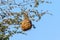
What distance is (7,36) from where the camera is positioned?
10617mm

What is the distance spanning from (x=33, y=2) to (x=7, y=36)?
6.35ft

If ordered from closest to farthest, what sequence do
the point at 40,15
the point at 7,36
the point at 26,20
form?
the point at 26,20
the point at 40,15
the point at 7,36

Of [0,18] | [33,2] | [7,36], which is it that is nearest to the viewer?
[33,2]

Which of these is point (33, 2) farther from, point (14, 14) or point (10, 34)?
point (10, 34)

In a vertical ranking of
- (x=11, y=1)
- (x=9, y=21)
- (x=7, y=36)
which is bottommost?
(x=7, y=36)

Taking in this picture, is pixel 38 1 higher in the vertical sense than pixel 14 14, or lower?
higher

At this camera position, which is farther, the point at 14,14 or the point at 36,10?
the point at 14,14

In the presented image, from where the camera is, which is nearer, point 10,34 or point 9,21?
point 9,21

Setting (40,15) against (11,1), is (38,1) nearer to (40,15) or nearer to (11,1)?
(40,15)

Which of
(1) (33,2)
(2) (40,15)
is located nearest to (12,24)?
(1) (33,2)

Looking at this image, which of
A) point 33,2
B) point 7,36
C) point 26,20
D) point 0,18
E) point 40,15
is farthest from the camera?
point 7,36

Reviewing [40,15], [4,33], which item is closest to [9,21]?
[4,33]

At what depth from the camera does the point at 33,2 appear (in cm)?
930

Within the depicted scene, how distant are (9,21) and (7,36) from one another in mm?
1002
